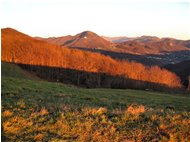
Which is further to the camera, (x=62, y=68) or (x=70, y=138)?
(x=62, y=68)

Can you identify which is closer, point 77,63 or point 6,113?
point 6,113

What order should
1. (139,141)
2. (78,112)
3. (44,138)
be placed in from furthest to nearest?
(78,112), (139,141), (44,138)

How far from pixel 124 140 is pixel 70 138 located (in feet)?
5.60

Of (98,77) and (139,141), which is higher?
(139,141)

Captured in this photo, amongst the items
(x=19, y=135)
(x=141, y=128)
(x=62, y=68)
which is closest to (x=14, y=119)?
(x=19, y=135)

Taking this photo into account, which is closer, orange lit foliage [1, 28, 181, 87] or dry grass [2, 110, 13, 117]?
dry grass [2, 110, 13, 117]

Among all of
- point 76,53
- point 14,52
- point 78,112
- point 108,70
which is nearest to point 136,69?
point 108,70

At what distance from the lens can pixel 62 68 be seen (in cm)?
11931

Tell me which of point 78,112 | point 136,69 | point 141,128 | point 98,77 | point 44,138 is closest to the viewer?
point 44,138

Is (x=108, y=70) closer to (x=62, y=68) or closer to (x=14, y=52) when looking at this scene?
(x=62, y=68)

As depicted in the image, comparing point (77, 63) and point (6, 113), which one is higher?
point (6, 113)

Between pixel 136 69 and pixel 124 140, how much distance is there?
120m

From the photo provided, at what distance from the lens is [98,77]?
4333 inches

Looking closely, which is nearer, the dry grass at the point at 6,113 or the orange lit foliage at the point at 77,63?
the dry grass at the point at 6,113
